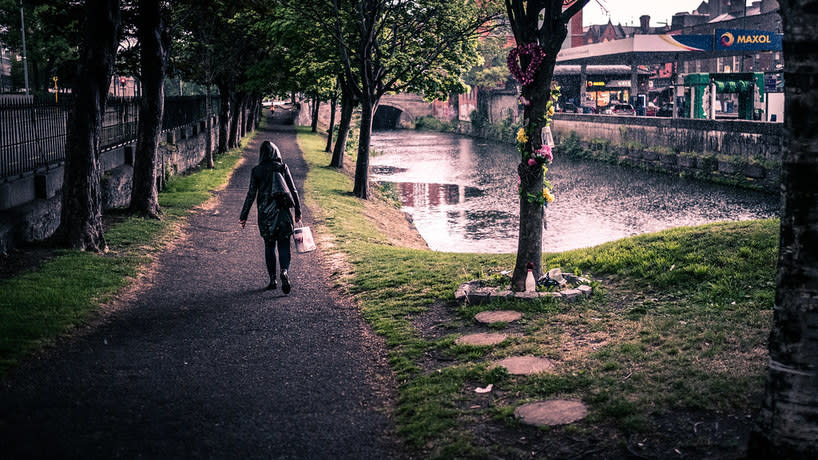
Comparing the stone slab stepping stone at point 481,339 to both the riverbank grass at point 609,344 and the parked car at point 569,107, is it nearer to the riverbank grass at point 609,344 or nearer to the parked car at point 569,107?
the riverbank grass at point 609,344

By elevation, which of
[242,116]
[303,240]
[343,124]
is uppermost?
[242,116]

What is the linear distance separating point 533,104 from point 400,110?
8155cm

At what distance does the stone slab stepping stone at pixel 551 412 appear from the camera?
5211 mm

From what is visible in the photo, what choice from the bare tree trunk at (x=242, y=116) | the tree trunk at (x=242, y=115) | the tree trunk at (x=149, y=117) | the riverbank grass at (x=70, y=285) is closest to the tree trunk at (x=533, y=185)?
the riverbank grass at (x=70, y=285)

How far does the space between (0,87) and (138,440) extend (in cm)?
5530

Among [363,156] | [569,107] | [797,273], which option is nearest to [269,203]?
[797,273]

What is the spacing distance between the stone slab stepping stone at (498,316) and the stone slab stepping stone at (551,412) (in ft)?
7.75

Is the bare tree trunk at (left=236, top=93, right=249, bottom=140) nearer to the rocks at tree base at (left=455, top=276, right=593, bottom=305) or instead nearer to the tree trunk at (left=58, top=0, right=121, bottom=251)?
the tree trunk at (left=58, top=0, right=121, bottom=251)

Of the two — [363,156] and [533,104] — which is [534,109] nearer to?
[533,104]

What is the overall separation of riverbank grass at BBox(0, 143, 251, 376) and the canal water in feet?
30.7

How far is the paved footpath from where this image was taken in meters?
5.04

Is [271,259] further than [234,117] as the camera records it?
No

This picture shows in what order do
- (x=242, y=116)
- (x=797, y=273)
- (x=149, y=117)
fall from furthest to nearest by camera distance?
(x=242, y=116) < (x=149, y=117) < (x=797, y=273)

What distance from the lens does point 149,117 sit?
15.1m
